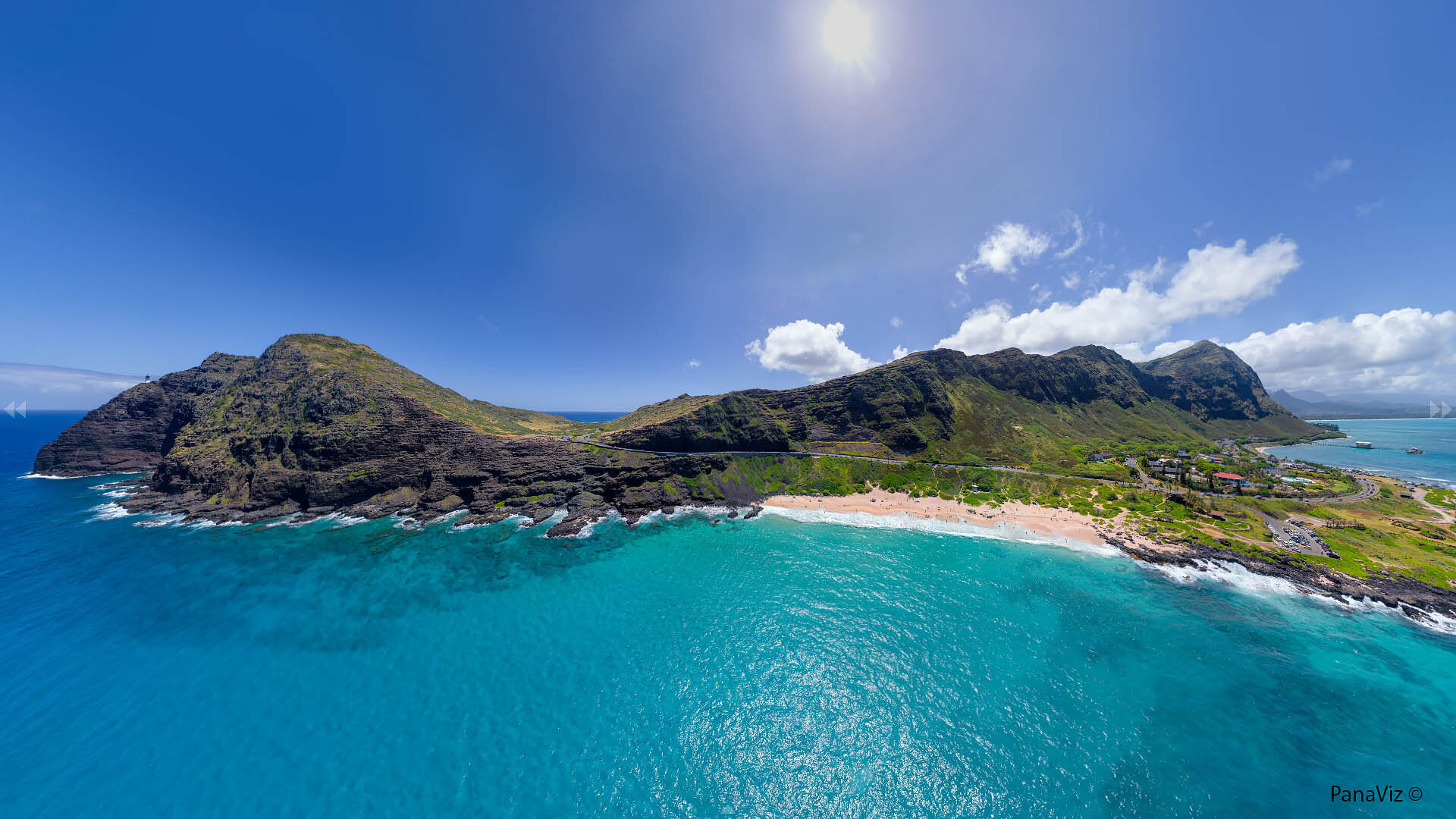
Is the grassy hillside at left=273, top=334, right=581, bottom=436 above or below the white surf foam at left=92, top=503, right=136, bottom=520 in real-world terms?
above

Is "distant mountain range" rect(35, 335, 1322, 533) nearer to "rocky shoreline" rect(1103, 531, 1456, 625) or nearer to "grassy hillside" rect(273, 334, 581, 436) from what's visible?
"grassy hillside" rect(273, 334, 581, 436)

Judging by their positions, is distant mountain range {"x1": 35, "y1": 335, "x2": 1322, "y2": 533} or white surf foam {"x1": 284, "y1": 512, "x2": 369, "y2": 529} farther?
distant mountain range {"x1": 35, "y1": 335, "x2": 1322, "y2": 533}

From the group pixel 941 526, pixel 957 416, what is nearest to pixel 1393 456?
pixel 957 416

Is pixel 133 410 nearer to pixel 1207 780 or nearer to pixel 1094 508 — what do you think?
pixel 1207 780

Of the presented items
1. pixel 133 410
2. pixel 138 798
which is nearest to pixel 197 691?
pixel 138 798

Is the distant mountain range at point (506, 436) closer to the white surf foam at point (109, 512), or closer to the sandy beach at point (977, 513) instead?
the white surf foam at point (109, 512)

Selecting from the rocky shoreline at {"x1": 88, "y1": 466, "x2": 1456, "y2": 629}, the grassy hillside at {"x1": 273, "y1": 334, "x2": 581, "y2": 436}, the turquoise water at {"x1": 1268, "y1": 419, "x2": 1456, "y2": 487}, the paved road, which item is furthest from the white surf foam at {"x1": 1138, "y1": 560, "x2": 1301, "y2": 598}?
the grassy hillside at {"x1": 273, "y1": 334, "x2": 581, "y2": 436}

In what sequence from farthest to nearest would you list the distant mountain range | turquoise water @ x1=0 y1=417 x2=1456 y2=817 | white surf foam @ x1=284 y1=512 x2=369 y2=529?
the distant mountain range, white surf foam @ x1=284 y1=512 x2=369 y2=529, turquoise water @ x1=0 y1=417 x2=1456 y2=817
